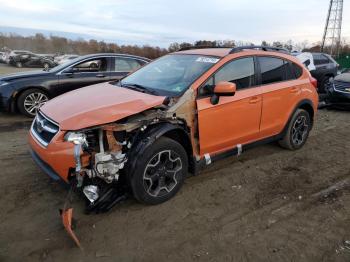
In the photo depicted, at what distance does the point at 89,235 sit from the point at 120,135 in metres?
1.06

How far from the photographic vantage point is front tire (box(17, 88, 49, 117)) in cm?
778

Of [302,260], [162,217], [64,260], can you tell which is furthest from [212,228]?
[64,260]

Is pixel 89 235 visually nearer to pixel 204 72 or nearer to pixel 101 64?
pixel 204 72

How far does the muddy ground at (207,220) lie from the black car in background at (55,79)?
287cm

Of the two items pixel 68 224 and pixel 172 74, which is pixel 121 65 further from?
pixel 68 224

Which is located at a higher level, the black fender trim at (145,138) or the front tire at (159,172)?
the black fender trim at (145,138)

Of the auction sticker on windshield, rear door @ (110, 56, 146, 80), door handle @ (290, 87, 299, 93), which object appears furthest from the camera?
rear door @ (110, 56, 146, 80)

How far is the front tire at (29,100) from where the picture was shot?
7.78 m

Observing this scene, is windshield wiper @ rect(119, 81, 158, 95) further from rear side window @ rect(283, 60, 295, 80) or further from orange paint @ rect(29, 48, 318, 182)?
rear side window @ rect(283, 60, 295, 80)

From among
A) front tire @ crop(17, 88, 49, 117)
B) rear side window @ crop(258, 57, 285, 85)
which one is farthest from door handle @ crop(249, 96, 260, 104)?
front tire @ crop(17, 88, 49, 117)

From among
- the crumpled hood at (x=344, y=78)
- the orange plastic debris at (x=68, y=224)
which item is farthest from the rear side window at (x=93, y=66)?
the crumpled hood at (x=344, y=78)

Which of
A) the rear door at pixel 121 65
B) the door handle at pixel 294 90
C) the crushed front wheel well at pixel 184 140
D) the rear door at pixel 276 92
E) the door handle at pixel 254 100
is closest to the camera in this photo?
the crushed front wheel well at pixel 184 140

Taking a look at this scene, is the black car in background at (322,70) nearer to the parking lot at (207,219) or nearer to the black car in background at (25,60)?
the parking lot at (207,219)

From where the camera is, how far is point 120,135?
3.63 metres
